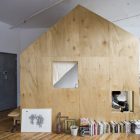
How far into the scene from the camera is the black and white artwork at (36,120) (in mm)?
5344

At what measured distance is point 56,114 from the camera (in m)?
5.50

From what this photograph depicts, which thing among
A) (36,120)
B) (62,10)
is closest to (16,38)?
(62,10)

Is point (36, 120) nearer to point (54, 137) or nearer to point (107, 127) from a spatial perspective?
point (54, 137)

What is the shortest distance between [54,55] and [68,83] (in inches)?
29.6

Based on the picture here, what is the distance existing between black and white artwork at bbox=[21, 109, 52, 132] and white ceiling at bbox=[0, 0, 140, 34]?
8.36ft

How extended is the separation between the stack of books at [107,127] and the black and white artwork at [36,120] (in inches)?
28.7

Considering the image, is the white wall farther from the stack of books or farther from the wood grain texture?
the stack of books

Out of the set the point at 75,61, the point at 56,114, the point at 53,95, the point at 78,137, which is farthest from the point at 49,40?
the point at 78,137

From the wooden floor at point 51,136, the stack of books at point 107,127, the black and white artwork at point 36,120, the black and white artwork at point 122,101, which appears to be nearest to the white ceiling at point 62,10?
the black and white artwork at point 122,101

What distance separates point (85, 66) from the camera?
5.50m

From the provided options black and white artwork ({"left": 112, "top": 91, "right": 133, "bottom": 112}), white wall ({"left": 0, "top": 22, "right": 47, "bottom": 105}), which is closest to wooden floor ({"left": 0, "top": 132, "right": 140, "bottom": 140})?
black and white artwork ({"left": 112, "top": 91, "right": 133, "bottom": 112})

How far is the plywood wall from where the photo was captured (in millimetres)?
5445

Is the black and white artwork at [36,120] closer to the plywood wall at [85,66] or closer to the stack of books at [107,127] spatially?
the plywood wall at [85,66]

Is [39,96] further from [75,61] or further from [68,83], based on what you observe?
[75,61]
